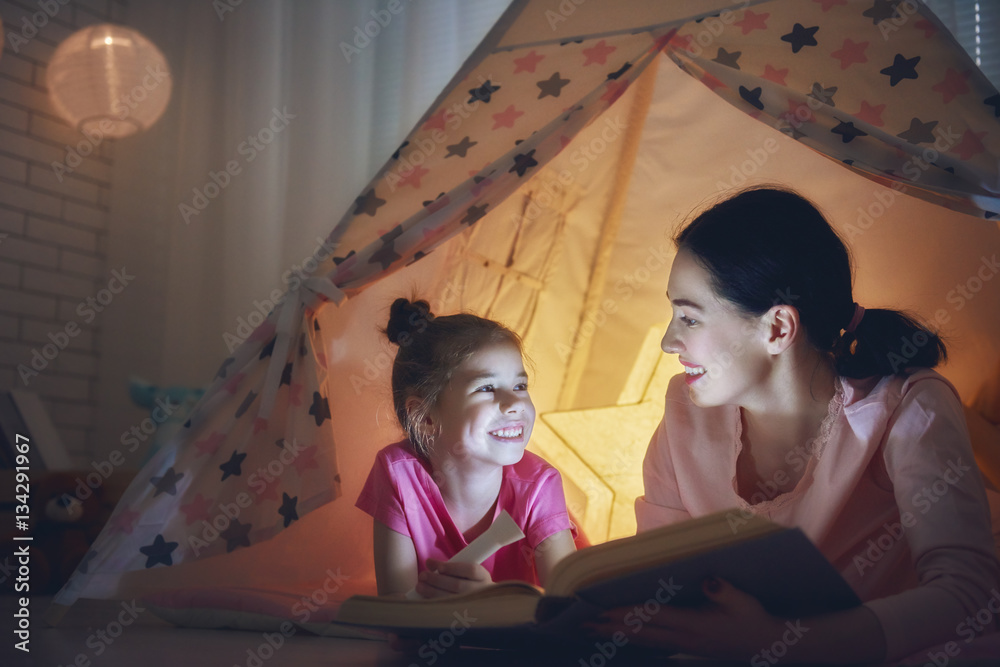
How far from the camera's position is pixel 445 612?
32.4 inches

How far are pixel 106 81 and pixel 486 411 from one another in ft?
5.96

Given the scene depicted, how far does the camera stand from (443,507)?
52.1 inches

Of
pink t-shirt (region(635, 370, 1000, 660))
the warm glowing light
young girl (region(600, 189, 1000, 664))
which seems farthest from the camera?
the warm glowing light

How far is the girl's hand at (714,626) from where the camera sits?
2.41 ft

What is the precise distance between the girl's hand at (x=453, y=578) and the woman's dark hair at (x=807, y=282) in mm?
517

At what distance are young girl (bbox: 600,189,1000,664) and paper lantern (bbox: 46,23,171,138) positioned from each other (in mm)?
1913

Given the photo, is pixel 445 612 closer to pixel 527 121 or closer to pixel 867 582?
pixel 867 582

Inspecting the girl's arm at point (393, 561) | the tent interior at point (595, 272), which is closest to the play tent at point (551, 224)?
the tent interior at point (595, 272)

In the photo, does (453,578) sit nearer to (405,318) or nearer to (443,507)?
(443,507)

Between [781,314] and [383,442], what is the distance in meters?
0.81

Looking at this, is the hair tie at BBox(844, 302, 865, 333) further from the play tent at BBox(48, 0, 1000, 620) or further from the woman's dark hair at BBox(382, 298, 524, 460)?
the woman's dark hair at BBox(382, 298, 524, 460)

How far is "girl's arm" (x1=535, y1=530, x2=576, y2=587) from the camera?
131cm

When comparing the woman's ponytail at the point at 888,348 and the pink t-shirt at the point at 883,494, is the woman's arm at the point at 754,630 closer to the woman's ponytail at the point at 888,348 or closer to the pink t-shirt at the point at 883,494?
the pink t-shirt at the point at 883,494

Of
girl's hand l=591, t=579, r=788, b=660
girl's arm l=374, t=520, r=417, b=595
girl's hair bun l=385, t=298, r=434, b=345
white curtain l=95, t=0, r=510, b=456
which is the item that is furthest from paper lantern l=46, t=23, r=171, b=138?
girl's hand l=591, t=579, r=788, b=660
